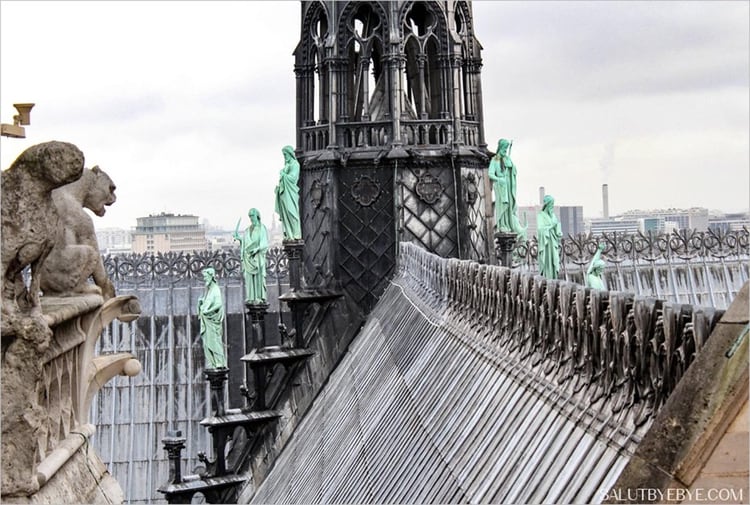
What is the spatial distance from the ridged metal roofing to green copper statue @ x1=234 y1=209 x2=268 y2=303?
850 cm

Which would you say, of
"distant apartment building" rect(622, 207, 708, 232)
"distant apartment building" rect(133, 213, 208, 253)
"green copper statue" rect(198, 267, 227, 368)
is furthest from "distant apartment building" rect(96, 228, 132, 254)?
"green copper statue" rect(198, 267, 227, 368)

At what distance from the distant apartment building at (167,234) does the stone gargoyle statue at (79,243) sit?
61379 mm

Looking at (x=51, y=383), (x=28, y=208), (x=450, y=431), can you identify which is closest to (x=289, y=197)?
(x=450, y=431)

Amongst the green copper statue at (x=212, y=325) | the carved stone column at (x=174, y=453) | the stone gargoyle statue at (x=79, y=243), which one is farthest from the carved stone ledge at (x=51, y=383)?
the green copper statue at (x=212, y=325)

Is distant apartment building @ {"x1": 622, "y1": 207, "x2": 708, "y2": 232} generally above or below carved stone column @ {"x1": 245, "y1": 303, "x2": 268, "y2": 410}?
above

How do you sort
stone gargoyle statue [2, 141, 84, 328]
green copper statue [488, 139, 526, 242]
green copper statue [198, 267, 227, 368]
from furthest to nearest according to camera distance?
green copper statue [198, 267, 227, 368], green copper statue [488, 139, 526, 242], stone gargoyle statue [2, 141, 84, 328]

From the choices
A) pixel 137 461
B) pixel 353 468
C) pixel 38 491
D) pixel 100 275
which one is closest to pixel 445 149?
pixel 353 468

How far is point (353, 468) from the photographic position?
15422 mm

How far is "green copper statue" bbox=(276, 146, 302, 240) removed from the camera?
93.6 feet

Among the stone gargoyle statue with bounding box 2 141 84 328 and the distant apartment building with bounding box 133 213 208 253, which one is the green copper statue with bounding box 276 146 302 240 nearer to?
the stone gargoyle statue with bounding box 2 141 84 328

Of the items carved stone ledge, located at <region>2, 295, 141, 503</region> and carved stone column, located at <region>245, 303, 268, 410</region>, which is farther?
carved stone column, located at <region>245, 303, 268, 410</region>

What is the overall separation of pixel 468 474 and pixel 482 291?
13.5ft

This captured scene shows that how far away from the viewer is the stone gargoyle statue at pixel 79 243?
30.1 feet

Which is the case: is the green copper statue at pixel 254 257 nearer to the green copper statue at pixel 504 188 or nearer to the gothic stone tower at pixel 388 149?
the gothic stone tower at pixel 388 149
